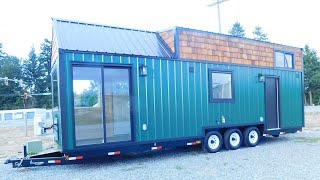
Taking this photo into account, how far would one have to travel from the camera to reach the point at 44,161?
655 centimetres

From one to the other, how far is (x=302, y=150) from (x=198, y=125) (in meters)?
3.21

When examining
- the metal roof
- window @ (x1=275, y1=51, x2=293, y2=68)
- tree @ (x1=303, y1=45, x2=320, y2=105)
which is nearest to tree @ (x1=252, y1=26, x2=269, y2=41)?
tree @ (x1=303, y1=45, x2=320, y2=105)

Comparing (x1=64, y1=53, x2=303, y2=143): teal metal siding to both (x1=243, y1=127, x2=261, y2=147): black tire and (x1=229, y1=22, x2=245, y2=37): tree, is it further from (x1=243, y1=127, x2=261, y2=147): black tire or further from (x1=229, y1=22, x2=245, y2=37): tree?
(x1=229, y1=22, x2=245, y2=37): tree

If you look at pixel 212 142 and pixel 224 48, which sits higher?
pixel 224 48

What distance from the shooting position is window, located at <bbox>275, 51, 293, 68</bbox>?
35.9 ft

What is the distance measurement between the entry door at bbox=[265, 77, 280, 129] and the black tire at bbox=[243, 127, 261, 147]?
2.02 ft

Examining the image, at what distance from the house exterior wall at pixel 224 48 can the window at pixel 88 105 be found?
2687 mm

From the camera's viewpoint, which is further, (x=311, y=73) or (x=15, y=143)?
(x=311, y=73)

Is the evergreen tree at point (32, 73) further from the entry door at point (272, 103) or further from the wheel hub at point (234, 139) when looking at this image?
the wheel hub at point (234, 139)

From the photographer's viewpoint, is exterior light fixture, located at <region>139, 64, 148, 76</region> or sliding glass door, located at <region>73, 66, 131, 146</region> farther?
exterior light fixture, located at <region>139, 64, 148, 76</region>

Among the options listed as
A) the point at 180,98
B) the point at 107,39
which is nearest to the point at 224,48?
the point at 180,98

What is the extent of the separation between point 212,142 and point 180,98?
5.97 ft

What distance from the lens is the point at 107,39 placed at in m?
7.66

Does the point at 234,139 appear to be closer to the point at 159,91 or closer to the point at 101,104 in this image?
the point at 159,91
